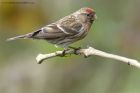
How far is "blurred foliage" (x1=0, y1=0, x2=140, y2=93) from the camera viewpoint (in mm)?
8094

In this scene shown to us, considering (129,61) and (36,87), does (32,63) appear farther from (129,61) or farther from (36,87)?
(129,61)

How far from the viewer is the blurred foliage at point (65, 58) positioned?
319 inches

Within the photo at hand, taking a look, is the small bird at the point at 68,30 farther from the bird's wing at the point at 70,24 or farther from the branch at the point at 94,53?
the branch at the point at 94,53

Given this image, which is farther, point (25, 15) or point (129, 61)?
point (25, 15)

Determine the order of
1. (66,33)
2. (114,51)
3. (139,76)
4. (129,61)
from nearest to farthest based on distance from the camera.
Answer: (129,61), (66,33), (139,76), (114,51)

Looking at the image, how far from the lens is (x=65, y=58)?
8.46 meters

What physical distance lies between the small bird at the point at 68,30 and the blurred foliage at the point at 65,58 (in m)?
0.93

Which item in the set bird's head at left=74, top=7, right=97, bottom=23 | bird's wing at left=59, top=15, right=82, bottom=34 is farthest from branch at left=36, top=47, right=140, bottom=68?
bird's wing at left=59, top=15, right=82, bottom=34

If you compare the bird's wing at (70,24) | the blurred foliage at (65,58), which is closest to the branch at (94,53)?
the bird's wing at (70,24)

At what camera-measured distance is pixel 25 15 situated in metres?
8.38

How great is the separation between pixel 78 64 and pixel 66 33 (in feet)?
5.34

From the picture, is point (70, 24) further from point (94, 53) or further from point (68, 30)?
point (94, 53)

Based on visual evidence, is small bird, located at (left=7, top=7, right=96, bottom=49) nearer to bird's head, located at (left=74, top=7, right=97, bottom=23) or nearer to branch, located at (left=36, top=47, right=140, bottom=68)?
bird's head, located at (left=74, top=7, right=97, bottom=23)

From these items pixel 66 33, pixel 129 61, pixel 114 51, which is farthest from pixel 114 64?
pixel 129 61
